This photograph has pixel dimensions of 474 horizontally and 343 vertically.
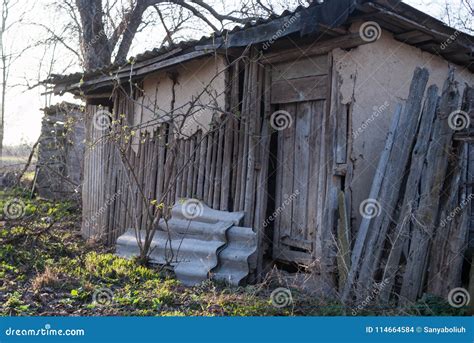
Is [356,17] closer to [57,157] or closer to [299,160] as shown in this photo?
[299,160]

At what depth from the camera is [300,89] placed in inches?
253

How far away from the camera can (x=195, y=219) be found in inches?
286

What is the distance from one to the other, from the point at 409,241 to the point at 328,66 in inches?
88.0

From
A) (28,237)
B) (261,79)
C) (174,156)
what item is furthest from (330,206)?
(28,237)

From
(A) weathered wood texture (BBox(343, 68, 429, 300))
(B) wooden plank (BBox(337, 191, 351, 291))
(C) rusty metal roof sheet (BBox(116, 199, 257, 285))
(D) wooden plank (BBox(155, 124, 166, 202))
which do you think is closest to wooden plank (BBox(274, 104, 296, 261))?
(C) rusty metal roof sheet (BBox(116, 199, 257, 285))

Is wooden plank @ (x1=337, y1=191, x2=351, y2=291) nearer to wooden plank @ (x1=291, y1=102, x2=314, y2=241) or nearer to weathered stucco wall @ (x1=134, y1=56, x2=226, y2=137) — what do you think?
wooden plank @ (x1=291, y1=102, x2=314, y2=241)

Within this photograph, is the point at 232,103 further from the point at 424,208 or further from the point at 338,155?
the point at 424,208

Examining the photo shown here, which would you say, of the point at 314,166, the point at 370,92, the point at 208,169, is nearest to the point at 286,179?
the point at 314,166

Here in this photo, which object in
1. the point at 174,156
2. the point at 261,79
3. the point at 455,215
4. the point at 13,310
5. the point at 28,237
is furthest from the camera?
the point at 28,237

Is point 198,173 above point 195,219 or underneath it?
above

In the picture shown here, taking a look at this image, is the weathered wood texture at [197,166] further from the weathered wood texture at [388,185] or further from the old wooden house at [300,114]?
the weathered wood texture at [388,185]

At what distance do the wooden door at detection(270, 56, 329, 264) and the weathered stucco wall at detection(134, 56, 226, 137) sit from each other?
910 millimetres

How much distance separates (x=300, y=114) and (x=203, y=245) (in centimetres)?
218

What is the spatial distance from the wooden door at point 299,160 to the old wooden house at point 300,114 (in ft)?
0.05
